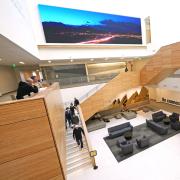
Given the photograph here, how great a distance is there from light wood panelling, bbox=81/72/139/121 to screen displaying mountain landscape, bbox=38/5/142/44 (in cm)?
376

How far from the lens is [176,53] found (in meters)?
7.24

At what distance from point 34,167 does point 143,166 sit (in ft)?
16.6

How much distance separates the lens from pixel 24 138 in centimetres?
300

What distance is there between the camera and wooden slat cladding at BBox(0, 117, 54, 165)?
112 inches

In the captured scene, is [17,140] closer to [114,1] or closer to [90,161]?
[90,161]

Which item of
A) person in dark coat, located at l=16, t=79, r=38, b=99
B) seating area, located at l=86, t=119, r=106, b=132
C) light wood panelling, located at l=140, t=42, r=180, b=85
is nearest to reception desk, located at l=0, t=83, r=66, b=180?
person in dark coat, located at l=16, t=79, r=38, b=99

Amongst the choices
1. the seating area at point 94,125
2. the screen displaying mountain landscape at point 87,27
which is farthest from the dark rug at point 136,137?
the screen displaying mountain landscape at point 87,27

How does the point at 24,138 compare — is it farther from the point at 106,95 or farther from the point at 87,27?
the point at 87,27

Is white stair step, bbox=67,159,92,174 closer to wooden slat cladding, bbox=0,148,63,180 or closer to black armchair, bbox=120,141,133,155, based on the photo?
wooden slat cladding, bbox=0,148,63,180

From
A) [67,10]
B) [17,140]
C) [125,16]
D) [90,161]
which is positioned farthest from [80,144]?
[125,16]

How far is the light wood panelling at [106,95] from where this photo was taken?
31.9ft

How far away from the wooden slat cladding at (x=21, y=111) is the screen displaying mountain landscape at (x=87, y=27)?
7741 millimetres

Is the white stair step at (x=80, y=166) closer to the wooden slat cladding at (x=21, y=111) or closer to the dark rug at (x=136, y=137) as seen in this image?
the dark rug at (x=136, y=137)

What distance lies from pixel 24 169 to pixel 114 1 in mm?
13549
